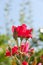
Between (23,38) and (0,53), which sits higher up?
(23,38)

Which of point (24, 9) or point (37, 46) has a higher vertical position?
point (24, 9)

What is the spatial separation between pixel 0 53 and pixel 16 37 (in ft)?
3.89

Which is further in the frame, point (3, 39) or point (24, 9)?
point (3, 39)

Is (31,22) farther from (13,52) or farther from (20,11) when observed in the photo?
(13,52)

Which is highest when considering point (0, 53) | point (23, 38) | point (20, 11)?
point (20, 11)

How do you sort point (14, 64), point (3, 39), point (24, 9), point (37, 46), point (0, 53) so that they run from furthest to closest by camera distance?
point (3, 39) < point (37, 46) < point (0, 53) < point (24, 9) < point (14, 64)

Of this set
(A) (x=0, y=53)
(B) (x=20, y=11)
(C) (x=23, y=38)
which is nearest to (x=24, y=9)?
(B) (x=20, y=11)

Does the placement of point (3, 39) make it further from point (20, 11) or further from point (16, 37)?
point (16, 37)

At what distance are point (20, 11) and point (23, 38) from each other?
3.43 ft

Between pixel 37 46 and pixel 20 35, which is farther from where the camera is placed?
pixel 37 46

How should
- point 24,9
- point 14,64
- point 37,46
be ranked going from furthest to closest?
point 37,46
point 24,9
point 14,64

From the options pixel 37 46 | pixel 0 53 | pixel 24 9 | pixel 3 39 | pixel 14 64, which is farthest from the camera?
pixel 3 39

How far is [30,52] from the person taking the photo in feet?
2.89

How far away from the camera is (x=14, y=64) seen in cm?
84
